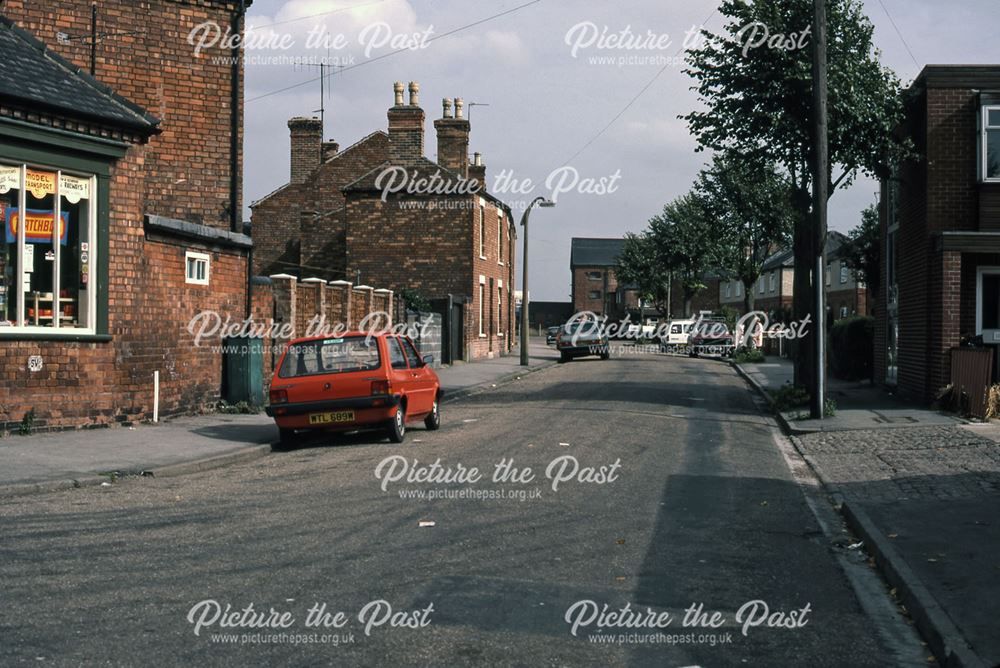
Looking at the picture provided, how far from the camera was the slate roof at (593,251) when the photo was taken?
121m

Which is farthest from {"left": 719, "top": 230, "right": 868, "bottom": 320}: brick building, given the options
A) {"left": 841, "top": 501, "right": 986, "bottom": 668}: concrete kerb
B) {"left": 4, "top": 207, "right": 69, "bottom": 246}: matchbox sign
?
{"left": 841, "top": 501, "right": 986, "bottom": 668}: concrete kerb

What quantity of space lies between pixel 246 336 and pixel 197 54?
5.26m

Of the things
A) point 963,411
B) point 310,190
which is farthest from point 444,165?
point 963,411

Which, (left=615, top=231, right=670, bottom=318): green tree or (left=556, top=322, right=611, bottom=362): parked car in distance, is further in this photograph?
(left=615, top=231, right=670, bottom=318): green tree

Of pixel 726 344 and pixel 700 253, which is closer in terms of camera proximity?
pixel 726 344

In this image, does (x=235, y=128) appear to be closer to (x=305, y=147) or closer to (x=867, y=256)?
(x=867, y=256)

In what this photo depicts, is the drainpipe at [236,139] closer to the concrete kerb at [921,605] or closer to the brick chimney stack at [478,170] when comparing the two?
the concrete kerb at [921,605]

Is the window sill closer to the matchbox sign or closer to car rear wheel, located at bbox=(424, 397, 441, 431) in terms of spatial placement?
the matchbox sign

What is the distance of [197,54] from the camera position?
737 inches

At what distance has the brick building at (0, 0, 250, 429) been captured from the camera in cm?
1360

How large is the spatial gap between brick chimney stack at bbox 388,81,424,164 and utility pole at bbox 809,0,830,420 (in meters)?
24.7

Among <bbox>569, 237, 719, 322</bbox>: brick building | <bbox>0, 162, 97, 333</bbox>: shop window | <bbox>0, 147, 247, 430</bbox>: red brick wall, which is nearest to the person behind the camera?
<bbox>0, 162, 97, 333</bbox>: shop window

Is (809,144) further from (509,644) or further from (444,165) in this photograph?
(444,165)

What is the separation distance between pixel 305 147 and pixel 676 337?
26.2m
